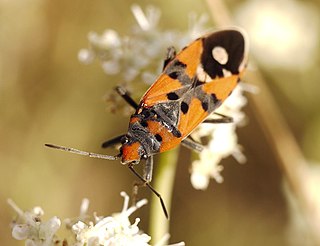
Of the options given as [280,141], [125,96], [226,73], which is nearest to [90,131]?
[280,141]

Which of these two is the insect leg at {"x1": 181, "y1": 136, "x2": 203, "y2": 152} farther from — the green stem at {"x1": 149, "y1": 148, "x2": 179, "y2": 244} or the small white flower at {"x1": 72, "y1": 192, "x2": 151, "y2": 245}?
the small white flower at {"x1": 72, "y1": 192, "x2": 151, "y2": 245}

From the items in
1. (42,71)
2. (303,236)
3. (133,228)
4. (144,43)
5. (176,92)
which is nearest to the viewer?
(133,228)

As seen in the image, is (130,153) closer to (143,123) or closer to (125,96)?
(143,123)

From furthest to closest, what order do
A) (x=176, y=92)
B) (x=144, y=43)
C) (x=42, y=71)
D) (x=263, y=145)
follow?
1. (x=263, y=145)
2. (x=42, y=71)
3. (x=144, y=43)
4. (x=176, y=92)

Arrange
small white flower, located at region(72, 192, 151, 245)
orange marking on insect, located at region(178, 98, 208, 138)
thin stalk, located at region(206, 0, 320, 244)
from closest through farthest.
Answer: small white flower, located at region(72, 192, 151, 245)
orange marking on insect, located at region(178, 98, 208, 138)
thin stalk, located at region(206, 0, 320, 244)

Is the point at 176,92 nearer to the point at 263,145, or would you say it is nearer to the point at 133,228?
the point at 133,228

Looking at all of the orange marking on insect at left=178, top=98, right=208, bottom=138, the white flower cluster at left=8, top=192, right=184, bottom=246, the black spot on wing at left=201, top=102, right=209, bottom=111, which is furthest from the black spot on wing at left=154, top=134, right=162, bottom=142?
the white flower cluster at left=8, top=192, right=184, bottom=246

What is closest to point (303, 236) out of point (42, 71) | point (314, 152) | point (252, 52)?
point (314, 152)
